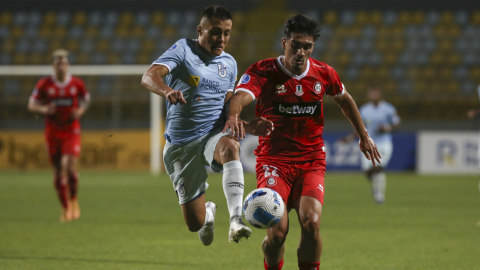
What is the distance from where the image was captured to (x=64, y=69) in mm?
9469

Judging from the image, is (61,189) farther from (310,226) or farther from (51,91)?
(310,226)

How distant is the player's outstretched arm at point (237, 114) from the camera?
4320 millimetres

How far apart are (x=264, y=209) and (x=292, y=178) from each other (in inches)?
21.9

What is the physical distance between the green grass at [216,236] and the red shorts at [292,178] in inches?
53.6

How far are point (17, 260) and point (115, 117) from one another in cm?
1551

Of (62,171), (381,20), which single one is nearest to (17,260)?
(62,171)

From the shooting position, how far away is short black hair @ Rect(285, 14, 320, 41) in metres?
4.51

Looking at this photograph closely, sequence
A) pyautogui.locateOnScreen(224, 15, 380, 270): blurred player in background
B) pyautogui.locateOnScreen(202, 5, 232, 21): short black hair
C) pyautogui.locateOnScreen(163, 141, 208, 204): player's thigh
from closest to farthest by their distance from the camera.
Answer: pyautogui.locateOnScreen(224, 15, 380, 270): blurred player in background → pyautogui.locateOnScreen(202, 5, 232, 21): short black hair → pyautogui.locateOnScreen(163, 141, 208, 204): player's thigh

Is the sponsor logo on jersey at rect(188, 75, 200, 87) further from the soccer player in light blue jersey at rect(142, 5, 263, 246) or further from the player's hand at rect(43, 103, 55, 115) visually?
the player's hand at rect(43, 103, 55, 115)

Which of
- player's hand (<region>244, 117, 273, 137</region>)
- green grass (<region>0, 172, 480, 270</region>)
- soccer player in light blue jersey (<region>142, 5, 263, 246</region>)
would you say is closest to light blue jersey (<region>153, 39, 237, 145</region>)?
soccer player in light blue jersey (<region>142, 5, 263, 246</region>)

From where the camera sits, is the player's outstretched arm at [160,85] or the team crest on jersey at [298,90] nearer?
the player's outstretched arm at [160,85]

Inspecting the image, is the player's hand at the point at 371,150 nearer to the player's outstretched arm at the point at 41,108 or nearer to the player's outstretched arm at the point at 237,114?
the player's outstretched arm at the point at 237,114

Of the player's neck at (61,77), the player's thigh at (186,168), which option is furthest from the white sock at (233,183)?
the player's neck at (61,77)

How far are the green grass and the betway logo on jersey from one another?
5.71ft
